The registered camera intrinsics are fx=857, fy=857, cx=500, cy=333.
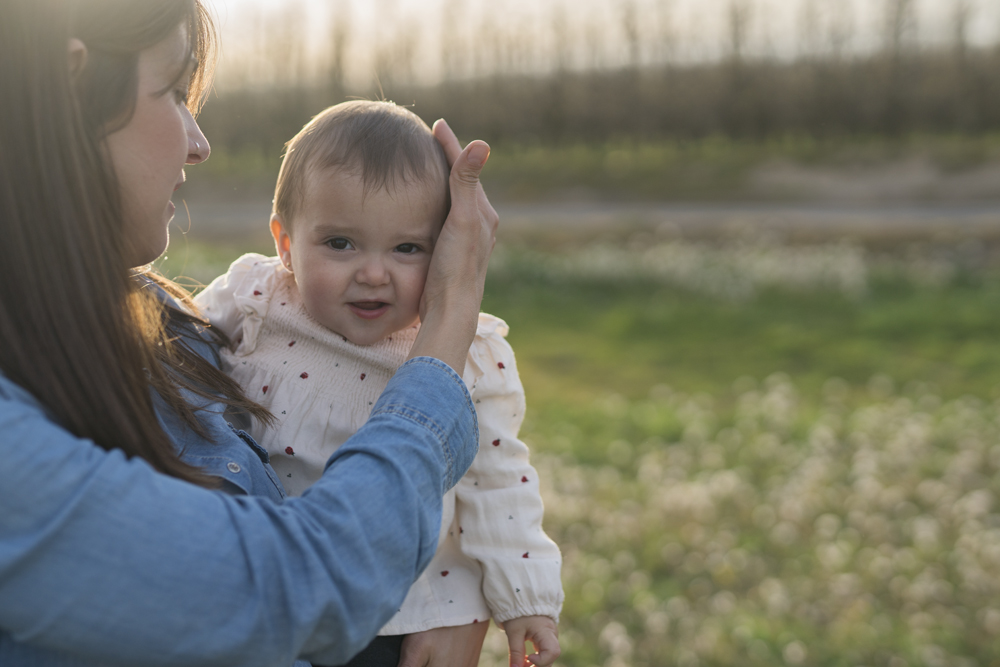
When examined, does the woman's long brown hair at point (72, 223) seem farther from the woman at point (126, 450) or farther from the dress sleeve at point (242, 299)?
the dress sleeve at point (242, 299)

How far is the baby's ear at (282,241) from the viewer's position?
1.75m

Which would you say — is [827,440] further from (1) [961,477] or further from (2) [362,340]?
(2) [362,340]

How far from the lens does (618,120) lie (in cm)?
1847

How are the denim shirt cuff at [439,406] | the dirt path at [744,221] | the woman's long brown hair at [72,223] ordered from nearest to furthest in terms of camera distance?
the woman's long brown hair at [72,223] → the denim shirt cuff at [439,406] → the dirt path at [744,221]

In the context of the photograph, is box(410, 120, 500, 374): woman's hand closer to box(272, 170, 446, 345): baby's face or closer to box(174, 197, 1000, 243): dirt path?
box(272, 170, 446, 345): baby's face

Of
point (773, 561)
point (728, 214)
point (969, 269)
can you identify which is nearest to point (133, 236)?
point (773, 561)

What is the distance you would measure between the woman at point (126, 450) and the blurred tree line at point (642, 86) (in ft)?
47.1

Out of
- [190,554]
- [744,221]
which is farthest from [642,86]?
[190,554]

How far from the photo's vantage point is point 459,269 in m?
1.48

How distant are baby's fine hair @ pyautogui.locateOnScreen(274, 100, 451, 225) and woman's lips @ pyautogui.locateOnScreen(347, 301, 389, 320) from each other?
0.21m

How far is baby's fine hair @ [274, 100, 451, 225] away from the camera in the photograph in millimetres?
1583

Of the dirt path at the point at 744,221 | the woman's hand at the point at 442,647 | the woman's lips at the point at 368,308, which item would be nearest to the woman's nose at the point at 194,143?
the woman's lips at the point at 368,308

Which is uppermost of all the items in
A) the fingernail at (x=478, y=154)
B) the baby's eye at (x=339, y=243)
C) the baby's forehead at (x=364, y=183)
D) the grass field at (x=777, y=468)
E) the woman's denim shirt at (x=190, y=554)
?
the fingernail at (x=478, y=154)

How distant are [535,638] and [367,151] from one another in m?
0.98
